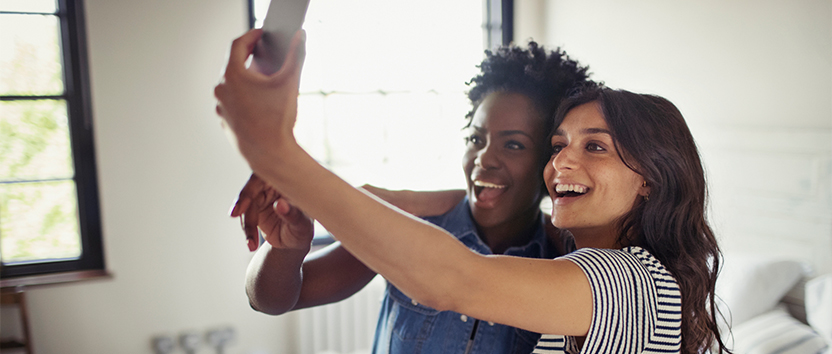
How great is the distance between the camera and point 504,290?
576 millimetres

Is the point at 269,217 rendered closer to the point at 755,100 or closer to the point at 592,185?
the point at 592,185

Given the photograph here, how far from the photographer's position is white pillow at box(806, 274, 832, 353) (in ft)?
4.38

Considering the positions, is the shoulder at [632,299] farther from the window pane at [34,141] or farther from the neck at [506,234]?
the window pane at [34,141]

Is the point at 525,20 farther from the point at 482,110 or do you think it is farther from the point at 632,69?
the point at 482,110

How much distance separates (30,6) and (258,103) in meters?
2.59

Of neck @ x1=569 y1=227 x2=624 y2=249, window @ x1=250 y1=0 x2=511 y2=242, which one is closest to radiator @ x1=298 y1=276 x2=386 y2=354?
window @ x1=250 y1=0 x2=511 y2=242

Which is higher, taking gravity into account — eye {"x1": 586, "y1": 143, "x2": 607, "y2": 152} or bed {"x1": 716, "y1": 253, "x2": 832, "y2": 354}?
eye {"x1": 586, "y1": 143, "x2": 607, "y2": 152}

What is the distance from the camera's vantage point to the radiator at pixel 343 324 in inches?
106

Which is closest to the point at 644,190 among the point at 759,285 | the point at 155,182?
the point at 759,285

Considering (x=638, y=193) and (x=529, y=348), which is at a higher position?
(x=638, y=193)

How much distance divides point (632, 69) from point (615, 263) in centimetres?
179

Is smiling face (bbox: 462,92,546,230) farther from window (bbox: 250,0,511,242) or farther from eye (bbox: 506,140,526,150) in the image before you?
window (bbox: 250,0,511,242)

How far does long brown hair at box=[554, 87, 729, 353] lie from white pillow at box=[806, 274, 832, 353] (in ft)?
2.43

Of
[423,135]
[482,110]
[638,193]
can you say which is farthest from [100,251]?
[638,193]
